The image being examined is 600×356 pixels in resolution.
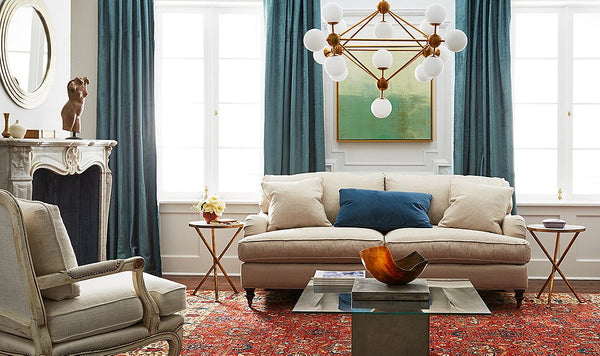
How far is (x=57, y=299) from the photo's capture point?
285 cm

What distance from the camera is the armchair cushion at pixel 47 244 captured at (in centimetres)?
280

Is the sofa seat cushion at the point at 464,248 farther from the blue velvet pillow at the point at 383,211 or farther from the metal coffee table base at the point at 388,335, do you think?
the metal coffee table base at the point at 388,335

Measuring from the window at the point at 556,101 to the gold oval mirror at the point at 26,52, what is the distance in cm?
401

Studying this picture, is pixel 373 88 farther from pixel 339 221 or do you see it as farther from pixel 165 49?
pixel 165 49

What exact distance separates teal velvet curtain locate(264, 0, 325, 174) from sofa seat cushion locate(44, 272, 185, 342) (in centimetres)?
276

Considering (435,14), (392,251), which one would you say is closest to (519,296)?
(392,251)

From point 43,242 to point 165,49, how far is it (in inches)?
144

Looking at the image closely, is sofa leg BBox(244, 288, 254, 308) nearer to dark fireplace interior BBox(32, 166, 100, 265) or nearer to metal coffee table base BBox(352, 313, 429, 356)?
dark fireplace interior BBox(32, 166, 100, 265)

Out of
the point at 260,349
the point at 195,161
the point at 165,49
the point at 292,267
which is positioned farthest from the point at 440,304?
the point at 165,49

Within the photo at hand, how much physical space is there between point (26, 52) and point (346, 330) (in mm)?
2998

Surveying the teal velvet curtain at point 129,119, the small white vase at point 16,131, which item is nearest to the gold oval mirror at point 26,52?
the small white vase at point 16,131

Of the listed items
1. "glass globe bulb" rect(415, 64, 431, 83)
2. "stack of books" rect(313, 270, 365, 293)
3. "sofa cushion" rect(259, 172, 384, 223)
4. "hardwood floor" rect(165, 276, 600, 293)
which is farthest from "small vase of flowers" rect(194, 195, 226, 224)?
"glass globe bulb" rect(415, 64, 431, 83)

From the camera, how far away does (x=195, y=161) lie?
618 cm

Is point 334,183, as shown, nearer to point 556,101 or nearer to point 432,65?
point 432,65
